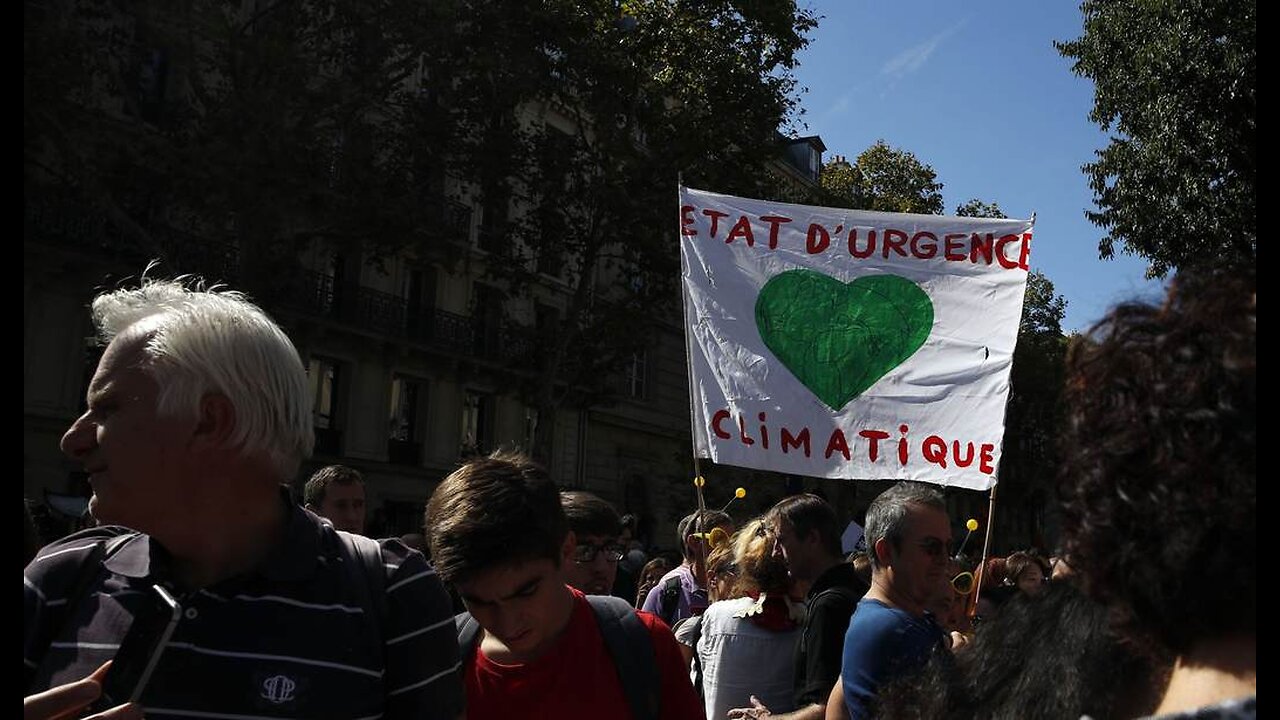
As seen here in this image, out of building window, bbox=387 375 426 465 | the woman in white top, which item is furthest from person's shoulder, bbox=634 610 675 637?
building window, bbox=387 375 426 465

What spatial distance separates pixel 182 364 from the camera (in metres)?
1.92

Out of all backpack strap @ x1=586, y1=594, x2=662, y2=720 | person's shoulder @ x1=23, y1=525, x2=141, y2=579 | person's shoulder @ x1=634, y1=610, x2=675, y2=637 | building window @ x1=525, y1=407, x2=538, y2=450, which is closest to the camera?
person's shoulder @ x1=23, y1=525, x2=141, y2=579

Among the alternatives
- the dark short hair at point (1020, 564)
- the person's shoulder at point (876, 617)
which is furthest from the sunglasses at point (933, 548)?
the dark short hair at point (1020, 564)

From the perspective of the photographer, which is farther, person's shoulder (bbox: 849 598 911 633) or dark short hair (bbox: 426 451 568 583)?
person's shoulder (bbox: 849 598 911 633)

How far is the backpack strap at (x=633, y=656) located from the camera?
8.82 ft

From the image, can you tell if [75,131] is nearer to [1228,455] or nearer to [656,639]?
[656,639]

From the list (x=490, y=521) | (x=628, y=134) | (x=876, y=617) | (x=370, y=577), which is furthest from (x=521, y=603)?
(x=628, y=134)

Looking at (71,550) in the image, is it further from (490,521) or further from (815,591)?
(815,591)

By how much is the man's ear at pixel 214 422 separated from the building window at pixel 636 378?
103 ft

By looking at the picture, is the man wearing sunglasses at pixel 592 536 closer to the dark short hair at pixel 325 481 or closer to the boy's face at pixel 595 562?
the boy's face at pixel 595 562

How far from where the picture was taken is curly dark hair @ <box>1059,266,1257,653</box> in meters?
1.18

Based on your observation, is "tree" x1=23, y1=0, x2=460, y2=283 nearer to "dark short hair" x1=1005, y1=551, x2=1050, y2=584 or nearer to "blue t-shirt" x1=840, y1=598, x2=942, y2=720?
"dark short hair" x1=1005, y1=551, x2=1050, y2=584

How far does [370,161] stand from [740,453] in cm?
1339

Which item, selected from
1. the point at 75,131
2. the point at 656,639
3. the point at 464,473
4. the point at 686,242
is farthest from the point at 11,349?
the point at 75,131
